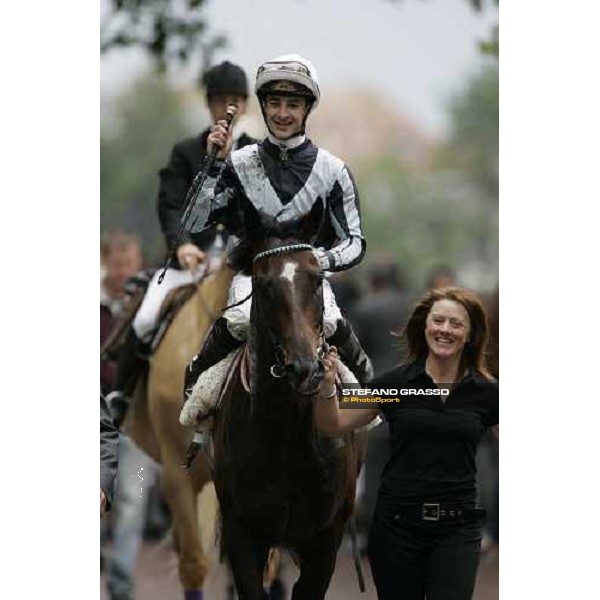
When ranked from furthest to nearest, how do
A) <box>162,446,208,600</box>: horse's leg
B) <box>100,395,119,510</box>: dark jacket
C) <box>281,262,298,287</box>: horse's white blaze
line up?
<box>162,446,208,600</box>: horse's leg < <box>281,262,298,287</box>: horse's white blaze < <box>100,395,119,510</box>: dark jacket

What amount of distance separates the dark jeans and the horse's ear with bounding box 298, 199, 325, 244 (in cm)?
116

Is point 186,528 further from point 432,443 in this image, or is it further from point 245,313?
point 432,443

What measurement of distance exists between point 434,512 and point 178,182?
2.01m

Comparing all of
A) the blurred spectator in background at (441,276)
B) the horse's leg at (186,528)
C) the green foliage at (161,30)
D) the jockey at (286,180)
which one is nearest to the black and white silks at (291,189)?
the jockey at (286,180)

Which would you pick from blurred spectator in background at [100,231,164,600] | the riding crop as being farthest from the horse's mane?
blurred spectator in background at [100,231,164,600]

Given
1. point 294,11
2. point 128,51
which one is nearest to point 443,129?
point 294,11

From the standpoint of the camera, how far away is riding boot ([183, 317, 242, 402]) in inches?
284

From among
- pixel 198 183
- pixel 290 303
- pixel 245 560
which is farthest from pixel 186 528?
pixel 290 303

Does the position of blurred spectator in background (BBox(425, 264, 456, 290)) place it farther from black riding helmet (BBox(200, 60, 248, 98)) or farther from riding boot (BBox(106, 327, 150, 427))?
riding boot (BBox(106, 327, 150, 427))

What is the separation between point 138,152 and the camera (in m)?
7.74

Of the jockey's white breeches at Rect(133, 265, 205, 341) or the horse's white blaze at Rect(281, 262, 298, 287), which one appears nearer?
the horse's white blaze at Rect(281, 262, 298, 287)

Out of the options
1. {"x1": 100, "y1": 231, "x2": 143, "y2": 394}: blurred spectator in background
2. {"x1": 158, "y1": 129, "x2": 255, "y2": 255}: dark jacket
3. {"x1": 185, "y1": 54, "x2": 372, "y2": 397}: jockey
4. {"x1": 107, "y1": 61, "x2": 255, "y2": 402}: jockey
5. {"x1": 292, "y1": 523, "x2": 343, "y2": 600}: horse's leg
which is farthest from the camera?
{"x1": 100, "y1": 231, "x2": 143, "y2": 394}: blurred spectator in background
